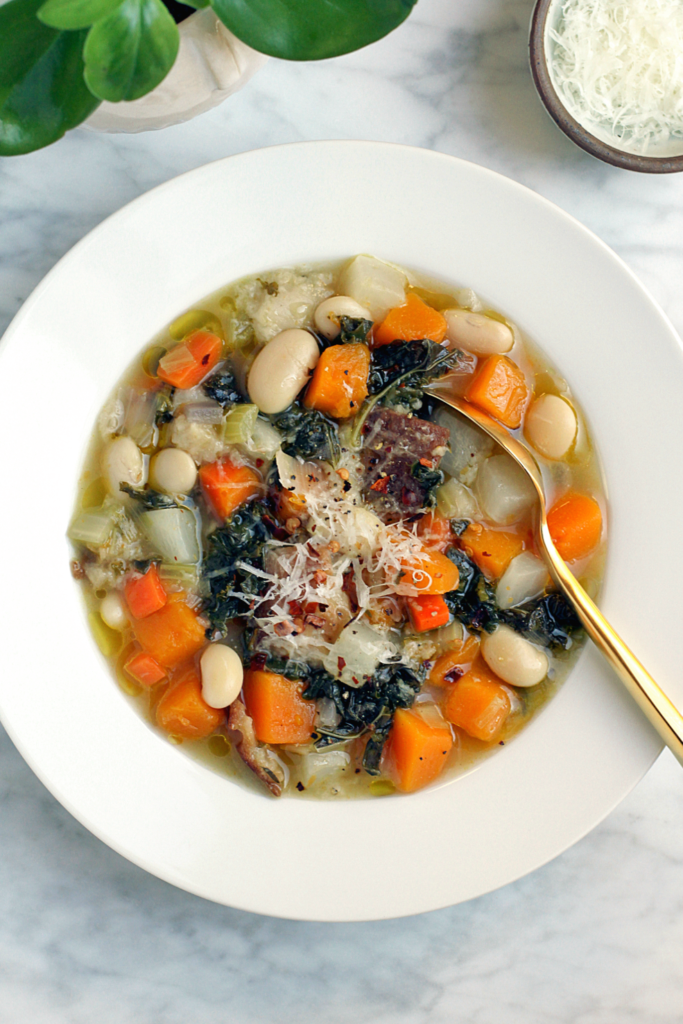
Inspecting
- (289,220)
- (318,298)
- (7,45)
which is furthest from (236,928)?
(7,45)

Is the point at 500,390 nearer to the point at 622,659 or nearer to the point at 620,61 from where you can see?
the point at 622,659

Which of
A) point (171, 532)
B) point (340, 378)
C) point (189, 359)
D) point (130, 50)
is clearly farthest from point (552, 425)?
point (130, 50)

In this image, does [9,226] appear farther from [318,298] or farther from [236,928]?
[236,928]

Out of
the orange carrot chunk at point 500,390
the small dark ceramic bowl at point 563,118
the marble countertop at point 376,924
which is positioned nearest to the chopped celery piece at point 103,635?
the marble countertop at point 376,924

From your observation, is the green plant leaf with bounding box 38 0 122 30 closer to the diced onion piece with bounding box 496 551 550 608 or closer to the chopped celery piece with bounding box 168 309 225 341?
the chopped celery piece with bounding box 168 309 225 341

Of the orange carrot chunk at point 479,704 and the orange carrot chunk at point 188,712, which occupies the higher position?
the orange carrot chunk at point 479,704

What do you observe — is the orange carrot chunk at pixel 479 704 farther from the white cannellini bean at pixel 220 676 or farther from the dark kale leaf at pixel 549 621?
the white cannellini bean at pixel 220 676
